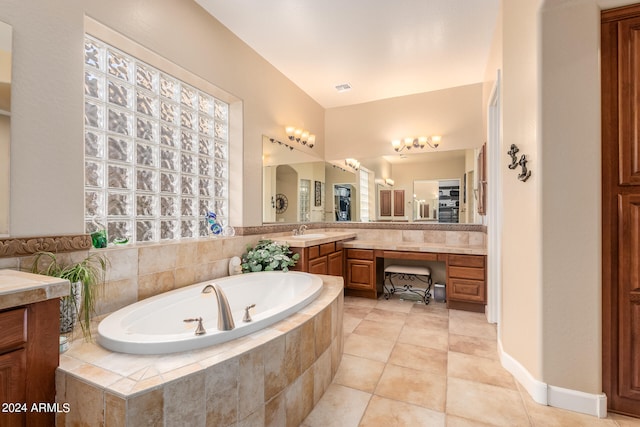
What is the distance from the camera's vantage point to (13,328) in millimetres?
1003

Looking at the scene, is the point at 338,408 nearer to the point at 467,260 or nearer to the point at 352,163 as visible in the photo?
the point at 467,260

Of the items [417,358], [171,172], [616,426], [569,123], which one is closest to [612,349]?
[616,426]

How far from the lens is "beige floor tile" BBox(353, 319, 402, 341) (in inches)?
103

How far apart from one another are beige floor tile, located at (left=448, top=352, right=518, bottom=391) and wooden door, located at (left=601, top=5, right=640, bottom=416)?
1.67 ft

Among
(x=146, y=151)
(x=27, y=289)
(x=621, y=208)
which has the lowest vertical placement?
(x=27, y=289)

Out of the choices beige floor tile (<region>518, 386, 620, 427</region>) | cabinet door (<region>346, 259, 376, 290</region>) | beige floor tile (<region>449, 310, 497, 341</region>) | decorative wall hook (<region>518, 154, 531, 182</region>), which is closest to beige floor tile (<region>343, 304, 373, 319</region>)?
cabinet door (<region>346, 259, 376, 290</region>)

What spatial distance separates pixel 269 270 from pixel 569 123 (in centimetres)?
242

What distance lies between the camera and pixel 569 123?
1598mm

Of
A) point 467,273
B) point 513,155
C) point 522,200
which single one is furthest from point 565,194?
point 467,273

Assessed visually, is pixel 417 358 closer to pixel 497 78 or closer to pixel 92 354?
pixel 92 354

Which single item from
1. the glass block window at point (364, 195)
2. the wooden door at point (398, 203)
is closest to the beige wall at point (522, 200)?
the wooden door at point (398, 203)

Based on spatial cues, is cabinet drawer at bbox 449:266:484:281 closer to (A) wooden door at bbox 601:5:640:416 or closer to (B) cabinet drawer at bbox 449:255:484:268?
(B) cabinet drawer at bbox 449:255:484:268

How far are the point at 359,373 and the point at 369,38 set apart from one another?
2.95 meters

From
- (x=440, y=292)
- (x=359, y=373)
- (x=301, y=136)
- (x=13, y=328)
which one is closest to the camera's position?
(x=13, y=328)
